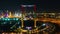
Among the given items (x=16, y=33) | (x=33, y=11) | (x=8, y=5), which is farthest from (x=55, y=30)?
(x=8, y=5)

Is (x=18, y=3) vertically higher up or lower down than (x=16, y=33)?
higher up

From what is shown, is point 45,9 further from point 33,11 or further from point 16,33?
point 16,33

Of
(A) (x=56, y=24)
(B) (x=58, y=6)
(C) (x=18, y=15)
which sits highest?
(B) (x=58, y=6)

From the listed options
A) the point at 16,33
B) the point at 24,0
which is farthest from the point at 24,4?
the point at 16,33

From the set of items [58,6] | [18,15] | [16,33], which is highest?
[58,6]

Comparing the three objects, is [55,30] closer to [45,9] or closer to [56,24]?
[56,24]

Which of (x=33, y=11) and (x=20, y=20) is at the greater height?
(x=33, y=11)

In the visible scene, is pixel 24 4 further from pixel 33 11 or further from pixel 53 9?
pixel 53 9
